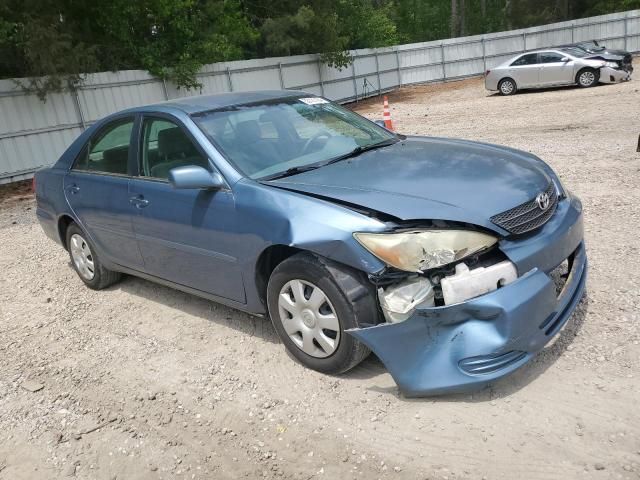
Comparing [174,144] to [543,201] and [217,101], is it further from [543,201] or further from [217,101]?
[543,201]

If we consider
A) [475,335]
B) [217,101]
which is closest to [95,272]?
[217,101]

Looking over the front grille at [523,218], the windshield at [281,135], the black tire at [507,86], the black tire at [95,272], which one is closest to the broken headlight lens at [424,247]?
the front grille at [523,218]

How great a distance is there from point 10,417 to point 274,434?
5.76 ft

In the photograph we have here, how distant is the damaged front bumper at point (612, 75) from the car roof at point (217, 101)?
678 inches

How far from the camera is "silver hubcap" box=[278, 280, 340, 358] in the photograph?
3.30 m

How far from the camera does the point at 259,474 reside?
279 centimetres

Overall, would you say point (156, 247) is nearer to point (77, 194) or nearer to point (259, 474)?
point (77, 194)

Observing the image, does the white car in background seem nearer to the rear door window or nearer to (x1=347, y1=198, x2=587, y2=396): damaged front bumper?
the rear door window

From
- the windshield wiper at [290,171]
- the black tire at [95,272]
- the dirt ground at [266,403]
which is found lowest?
the dirt ground at [266,403]

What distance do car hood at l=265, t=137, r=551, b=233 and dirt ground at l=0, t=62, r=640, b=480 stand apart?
0.96 metres

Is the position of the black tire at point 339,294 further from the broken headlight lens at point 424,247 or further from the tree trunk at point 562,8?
the tree trunk at point 562,8

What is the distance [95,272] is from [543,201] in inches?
157

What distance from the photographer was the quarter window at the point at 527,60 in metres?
19.9

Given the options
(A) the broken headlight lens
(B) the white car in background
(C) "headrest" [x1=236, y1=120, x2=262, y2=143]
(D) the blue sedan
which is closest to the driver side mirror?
(D) the blue sedan
